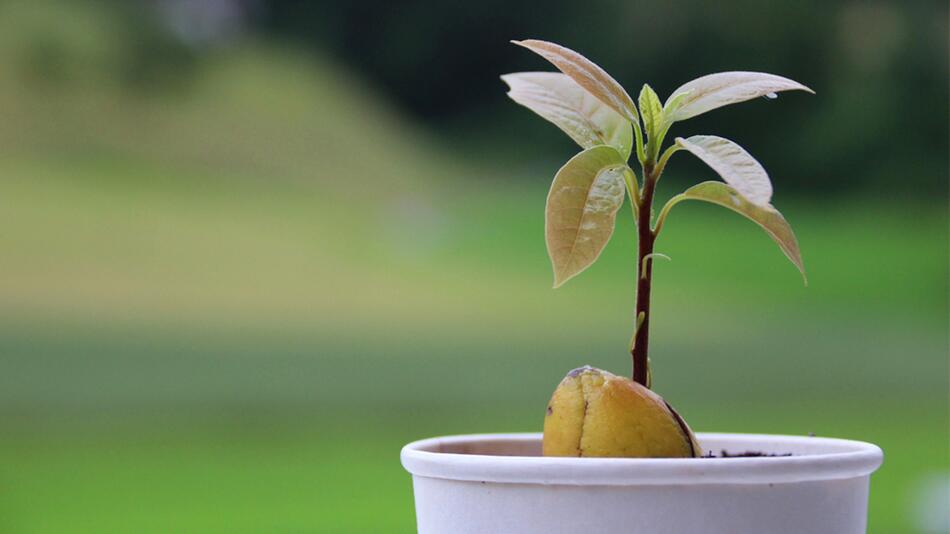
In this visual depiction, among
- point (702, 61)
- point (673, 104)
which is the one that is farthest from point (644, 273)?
point (702, 61)

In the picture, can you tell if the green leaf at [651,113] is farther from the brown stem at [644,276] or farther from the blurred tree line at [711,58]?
the blurred tree line at [711,58]

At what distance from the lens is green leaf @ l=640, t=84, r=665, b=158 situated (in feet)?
1.98

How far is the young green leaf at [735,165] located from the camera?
486 millimetres

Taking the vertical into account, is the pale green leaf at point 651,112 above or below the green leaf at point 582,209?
above

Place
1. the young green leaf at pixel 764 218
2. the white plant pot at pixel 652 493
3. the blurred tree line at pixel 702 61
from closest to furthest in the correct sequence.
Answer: the white plant pot at pixel 652 493
the young green leaf at pixel 764 218
the blurred tree line at pixel 702 61

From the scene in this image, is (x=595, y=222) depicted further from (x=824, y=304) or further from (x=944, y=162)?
(x=824, y=304)

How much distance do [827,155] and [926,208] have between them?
206cm

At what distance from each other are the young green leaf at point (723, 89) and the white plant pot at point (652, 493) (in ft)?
0.69

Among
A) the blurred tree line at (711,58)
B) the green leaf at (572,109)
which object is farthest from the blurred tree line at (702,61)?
the green leaf at (572,109)

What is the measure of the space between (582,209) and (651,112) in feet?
0.34

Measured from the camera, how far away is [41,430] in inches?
283

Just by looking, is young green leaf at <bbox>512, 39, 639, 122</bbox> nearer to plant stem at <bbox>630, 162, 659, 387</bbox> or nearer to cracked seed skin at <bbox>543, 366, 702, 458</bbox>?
plant stem at <bbox>630, 162, 659, 387</bbox>

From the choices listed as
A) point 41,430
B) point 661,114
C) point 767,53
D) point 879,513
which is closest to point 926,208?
point 767,53

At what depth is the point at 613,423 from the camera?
524mm
